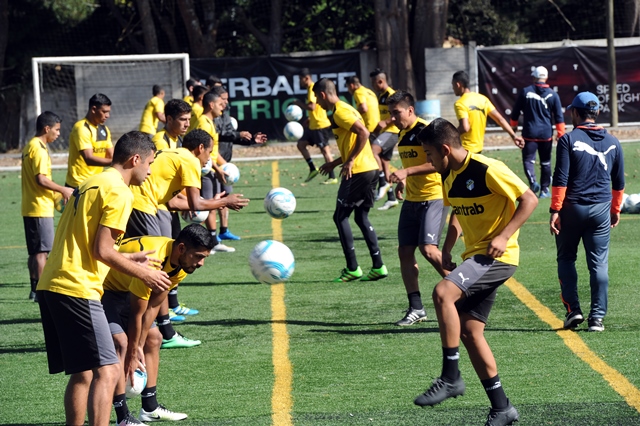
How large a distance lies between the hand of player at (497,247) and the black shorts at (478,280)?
3.8 inches

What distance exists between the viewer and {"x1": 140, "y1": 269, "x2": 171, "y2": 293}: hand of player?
6012 mm

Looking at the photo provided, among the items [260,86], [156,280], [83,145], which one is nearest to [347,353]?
[156,280]

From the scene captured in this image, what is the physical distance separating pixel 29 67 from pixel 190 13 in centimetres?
540

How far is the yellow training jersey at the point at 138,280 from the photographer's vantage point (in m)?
6.50

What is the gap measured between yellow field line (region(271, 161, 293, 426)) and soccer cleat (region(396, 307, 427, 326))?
3.61 ft

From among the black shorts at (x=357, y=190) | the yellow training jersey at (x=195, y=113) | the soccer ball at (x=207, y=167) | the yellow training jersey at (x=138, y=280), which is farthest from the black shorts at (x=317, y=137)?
the yellow training jersey at (x=138, y=280)

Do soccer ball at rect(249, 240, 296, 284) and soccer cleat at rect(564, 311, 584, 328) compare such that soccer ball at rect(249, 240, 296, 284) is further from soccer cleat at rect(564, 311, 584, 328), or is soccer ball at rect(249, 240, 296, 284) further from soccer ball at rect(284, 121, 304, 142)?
soccer ball at rect(284, 121, 304, 142)

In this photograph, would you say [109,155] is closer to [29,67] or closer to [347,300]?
[347,300]

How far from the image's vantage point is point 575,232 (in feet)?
29.0

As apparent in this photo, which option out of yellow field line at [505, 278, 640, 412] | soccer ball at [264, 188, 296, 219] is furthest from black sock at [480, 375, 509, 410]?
soccer ball at [264, 188, 296, 219]

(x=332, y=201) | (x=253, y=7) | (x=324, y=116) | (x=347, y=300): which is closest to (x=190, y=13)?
(x=253, y=7)

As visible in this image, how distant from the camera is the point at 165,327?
8867mm

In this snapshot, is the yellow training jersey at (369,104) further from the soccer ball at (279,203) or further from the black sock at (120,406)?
the black sock at (120,406)

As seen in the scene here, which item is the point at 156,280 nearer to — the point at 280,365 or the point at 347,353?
the point at 280,365
